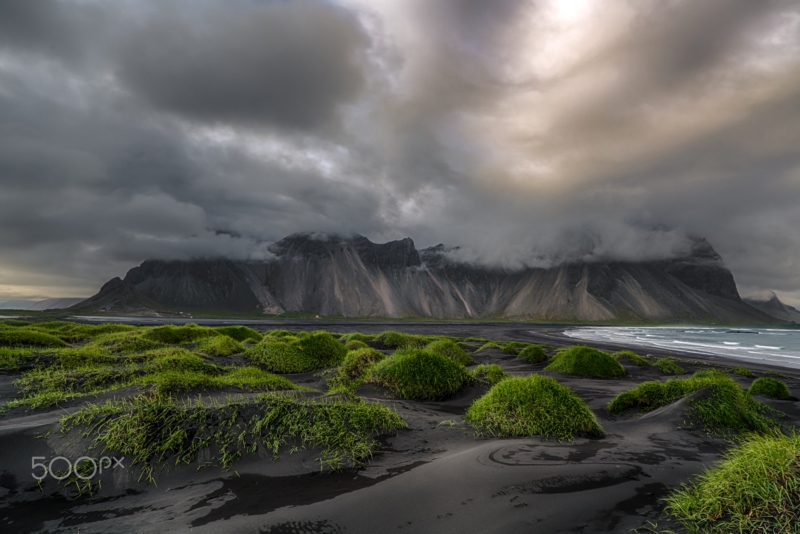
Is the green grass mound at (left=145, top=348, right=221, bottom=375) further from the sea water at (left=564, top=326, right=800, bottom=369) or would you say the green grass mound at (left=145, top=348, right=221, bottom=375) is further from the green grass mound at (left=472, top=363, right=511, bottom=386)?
the sea water at (left=564, top=326, right=800, bottom=369)

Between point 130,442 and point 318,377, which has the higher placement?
point 130,442

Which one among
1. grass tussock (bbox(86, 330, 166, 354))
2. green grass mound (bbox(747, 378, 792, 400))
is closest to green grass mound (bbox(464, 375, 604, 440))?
green grass mound (bbox(747, 378, 792, 400))

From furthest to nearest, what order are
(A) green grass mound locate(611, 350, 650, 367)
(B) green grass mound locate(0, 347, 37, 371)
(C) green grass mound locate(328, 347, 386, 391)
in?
(A) green grass mound locate(611, 350, 650, 367) < (C) green grass mound locate(328, 347, 386, 391) < (B) green grass mound locate(0, 347, 37, 371)

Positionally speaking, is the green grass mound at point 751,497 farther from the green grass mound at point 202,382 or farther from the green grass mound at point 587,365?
the green grass mound at point 587,365

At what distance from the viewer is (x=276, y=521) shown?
3459 mm

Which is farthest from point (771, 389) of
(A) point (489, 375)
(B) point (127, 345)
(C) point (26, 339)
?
(C) point (26, 339)

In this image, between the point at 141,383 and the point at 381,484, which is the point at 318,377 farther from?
the point at 381,484

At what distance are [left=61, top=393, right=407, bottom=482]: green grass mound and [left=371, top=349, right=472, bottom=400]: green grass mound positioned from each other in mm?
3541

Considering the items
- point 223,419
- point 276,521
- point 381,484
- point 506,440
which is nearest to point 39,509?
point 223,419

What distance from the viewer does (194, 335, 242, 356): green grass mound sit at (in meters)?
14.8

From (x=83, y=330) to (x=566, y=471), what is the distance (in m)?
25.7

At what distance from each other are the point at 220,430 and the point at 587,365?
15.7 m

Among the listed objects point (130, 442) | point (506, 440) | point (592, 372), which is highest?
point (130, 442)

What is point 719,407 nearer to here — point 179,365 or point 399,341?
point 179,365
